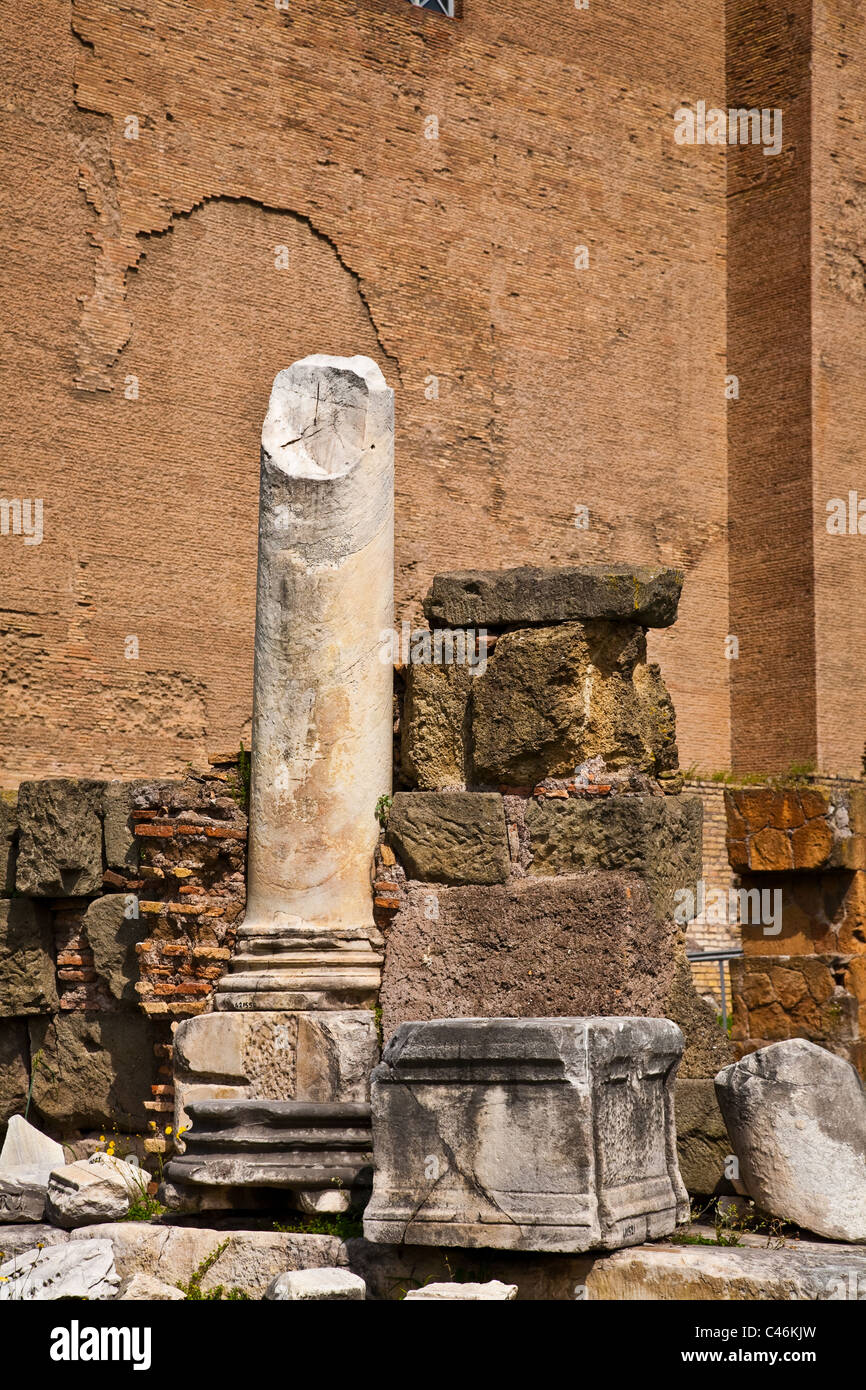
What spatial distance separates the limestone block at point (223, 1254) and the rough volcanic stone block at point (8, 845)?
2.30 meters

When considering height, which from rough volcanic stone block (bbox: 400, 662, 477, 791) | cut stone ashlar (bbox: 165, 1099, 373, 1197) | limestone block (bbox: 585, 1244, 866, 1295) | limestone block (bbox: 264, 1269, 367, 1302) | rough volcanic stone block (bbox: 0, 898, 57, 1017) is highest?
rough volcanic stone block (bbox: 400, 662, 477, 791)

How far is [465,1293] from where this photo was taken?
13.0ft

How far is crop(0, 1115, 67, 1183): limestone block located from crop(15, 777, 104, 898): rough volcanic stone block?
88 centimetres

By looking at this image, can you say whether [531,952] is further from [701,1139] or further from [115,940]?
[115,940]

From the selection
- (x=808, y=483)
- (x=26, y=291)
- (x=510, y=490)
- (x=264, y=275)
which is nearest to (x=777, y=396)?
(x=808, y=483)

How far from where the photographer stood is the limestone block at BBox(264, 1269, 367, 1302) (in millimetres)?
4129

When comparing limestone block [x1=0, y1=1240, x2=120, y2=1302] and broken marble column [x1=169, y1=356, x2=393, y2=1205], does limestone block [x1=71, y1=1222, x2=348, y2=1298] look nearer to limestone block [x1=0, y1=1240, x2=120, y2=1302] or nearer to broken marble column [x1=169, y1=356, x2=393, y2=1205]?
limestone block [x1=0, y1=1240, x2=120, y2=1302]

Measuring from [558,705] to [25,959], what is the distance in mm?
2538

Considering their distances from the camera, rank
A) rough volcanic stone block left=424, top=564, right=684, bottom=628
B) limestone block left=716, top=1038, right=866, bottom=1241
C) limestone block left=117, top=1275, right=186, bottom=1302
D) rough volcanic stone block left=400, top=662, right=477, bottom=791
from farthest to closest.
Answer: rough volcanic stone block left=400, top=662, right=477, bottom=791 → rough volcanic stone block left=424, top=564, right=684, bottom=628 → limestone block left=716, top=1038, right=866, bottom=1241 → limestone block left=117, top=1275, right=186, bottom=1302

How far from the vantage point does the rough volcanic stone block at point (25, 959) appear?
6637 millimetres

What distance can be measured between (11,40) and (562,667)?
9899 millimetres

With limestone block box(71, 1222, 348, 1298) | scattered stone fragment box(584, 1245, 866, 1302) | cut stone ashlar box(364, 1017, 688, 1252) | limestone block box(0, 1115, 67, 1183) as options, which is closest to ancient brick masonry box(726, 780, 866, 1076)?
limestone block box(0, 1115, 67, 1183)

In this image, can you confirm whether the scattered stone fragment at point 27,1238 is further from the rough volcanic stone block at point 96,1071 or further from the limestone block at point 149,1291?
the rough volcanic stone block at point 96,1071

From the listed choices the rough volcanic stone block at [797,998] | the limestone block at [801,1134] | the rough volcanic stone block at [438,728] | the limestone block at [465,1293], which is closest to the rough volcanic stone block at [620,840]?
the rough volcanic stone block at [438,728]
